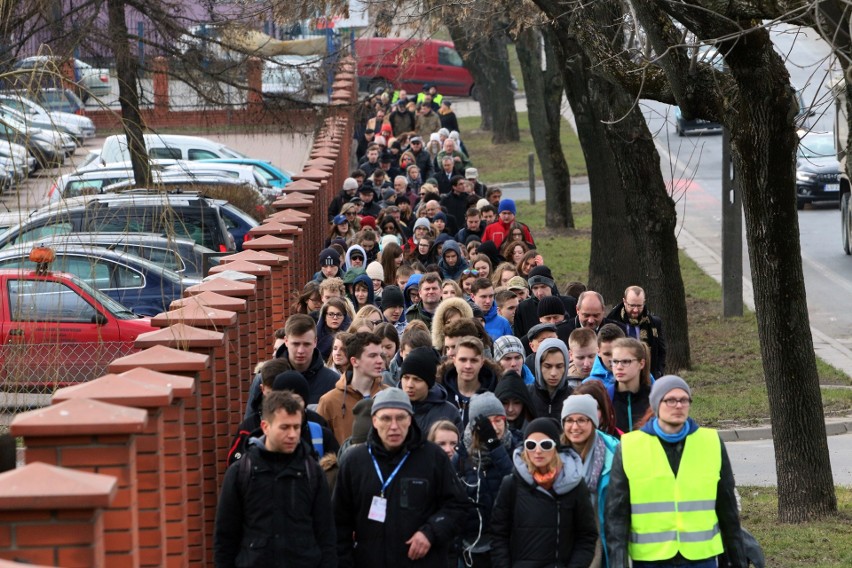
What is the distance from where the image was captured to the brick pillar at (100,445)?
521 cm

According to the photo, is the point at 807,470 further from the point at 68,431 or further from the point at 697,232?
the point at 697,232

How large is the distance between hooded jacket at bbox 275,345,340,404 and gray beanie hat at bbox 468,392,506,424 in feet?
5.56

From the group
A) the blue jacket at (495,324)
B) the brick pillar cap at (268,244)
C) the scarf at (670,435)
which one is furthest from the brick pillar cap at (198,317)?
the brick pillar cap at (268,244)

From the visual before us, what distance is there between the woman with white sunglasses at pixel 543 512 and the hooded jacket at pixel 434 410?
908 millimetres

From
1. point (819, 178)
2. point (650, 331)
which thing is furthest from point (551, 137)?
point (650, 331)

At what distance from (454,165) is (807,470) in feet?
50.4

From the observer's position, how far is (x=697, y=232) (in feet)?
105

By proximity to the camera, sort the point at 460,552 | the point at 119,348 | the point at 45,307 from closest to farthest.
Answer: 1. the point at 460,552
2. the point at 45,307
3. the point at 119,348

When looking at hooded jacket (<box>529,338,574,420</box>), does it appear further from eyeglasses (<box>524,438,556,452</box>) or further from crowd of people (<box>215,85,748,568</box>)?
eyeglasses (<box>524,438,556,452</box>)

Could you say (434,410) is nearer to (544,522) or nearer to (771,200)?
(544,522)

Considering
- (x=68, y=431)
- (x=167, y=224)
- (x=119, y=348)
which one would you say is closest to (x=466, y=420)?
(x=167, y=224)

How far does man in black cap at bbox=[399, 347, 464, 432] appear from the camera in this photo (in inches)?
322

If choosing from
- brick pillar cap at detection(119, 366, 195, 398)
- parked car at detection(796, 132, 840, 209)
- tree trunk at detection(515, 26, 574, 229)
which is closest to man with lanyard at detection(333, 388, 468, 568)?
brick pillar cap at detection(119, 366, 195, 398)

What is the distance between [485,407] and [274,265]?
488cm
